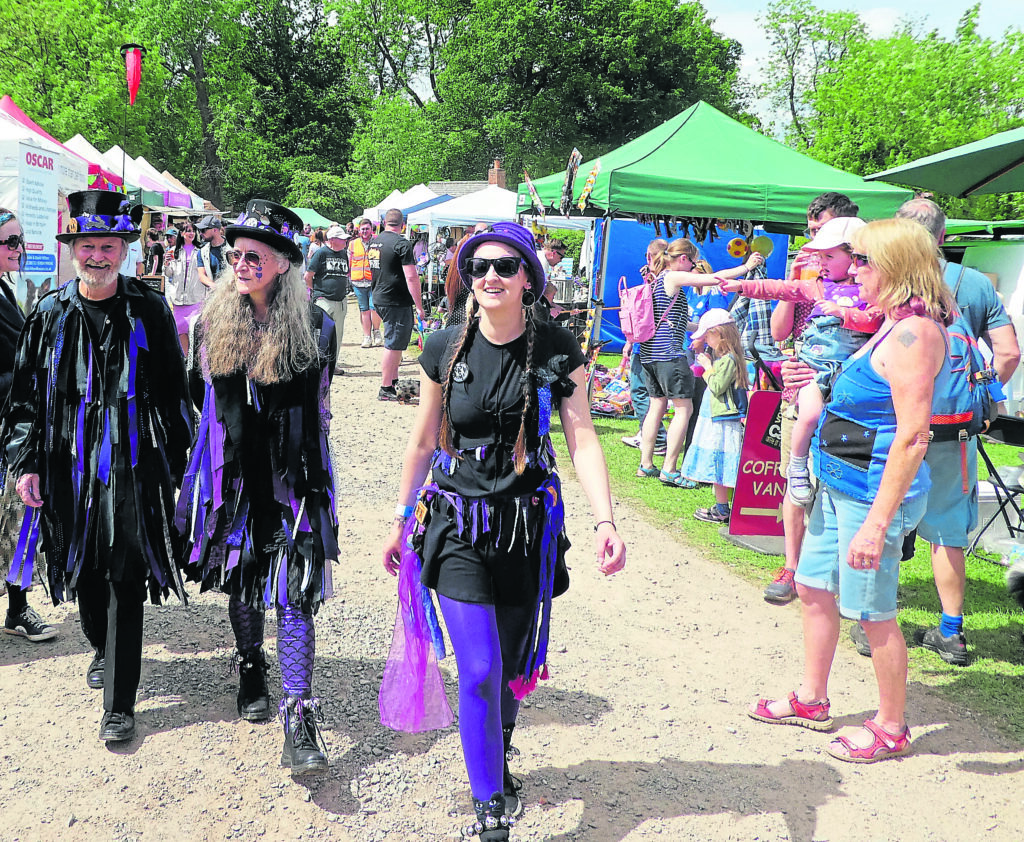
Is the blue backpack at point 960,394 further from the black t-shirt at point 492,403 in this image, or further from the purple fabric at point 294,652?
the purple fabric at point 294,652

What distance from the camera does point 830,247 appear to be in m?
3.62

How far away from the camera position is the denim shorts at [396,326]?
9.91 metres

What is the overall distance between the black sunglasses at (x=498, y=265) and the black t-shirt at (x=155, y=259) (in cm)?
1369

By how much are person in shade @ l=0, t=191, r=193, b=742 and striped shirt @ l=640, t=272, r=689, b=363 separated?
15.3 feet

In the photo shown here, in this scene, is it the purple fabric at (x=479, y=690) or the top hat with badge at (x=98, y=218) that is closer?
the purple fabric at (x=479, y=690)

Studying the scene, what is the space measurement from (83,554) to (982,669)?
3.82 m

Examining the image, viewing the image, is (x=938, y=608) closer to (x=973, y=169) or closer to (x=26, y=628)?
(x=973, y=169)

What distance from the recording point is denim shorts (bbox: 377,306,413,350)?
9914mm

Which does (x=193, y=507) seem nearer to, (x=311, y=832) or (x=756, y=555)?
(x=311, y=832)

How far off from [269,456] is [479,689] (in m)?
1.09

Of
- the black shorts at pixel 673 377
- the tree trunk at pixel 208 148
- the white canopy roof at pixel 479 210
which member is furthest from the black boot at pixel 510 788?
the tree trunk at pixel 208 148

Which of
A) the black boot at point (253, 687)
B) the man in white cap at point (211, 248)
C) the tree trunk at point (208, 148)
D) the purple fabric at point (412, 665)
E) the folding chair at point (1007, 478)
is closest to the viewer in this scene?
the purple fabric at point (412, 665)

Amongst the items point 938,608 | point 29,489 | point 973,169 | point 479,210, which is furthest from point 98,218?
point 479,210

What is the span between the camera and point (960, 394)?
3.65 m
